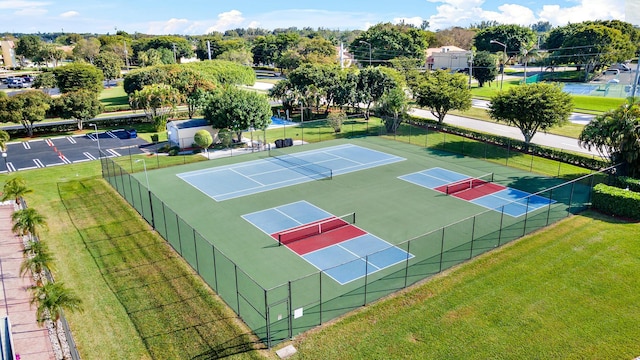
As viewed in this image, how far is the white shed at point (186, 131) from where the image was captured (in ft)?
137

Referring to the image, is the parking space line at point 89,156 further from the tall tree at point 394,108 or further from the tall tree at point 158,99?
the tall tree at point 394,108

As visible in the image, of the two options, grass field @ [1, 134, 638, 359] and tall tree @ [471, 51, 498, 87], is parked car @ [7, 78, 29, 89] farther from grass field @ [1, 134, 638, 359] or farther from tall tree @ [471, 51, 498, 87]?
tall tree @ [471, 51, 498, 87]

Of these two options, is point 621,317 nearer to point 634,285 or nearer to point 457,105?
point 634,285

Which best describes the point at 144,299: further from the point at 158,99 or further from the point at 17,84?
the point at 17,84

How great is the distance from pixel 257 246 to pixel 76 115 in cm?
3624

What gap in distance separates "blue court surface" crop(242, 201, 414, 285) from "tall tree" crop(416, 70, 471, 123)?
24.8 m

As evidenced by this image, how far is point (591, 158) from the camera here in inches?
1394

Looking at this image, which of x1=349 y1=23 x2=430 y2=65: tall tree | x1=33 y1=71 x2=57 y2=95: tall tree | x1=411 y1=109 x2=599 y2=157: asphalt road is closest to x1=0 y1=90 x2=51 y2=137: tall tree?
x1=33 y1=71 x2=57 y2=95: tall tree

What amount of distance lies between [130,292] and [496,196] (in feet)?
72.9

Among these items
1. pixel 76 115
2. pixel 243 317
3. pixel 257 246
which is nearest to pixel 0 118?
pixel 76 115

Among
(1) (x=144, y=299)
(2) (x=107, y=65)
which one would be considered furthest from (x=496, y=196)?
(2) (x=107, y=65)

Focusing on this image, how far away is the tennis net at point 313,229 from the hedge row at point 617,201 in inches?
576

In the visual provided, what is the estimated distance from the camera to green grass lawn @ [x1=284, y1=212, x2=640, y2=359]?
15023 millimetres

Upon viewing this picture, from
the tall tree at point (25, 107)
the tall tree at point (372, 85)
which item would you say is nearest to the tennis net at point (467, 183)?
the tall tree at point (372, 85)
